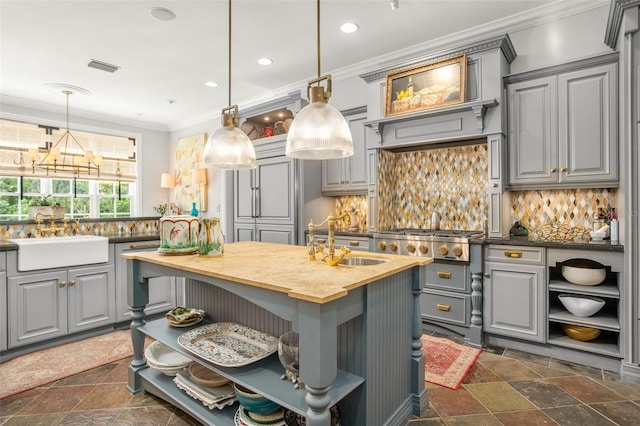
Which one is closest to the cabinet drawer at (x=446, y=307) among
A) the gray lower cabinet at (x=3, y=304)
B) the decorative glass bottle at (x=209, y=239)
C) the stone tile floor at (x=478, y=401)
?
the stone tile floor at (x=478, y=401)

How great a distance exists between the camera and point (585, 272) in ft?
8.54

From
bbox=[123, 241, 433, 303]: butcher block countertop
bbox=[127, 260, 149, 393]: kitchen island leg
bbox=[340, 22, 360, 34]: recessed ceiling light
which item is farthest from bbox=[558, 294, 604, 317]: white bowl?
bbox=[127, 260, 149, 393]: kitchen island leg

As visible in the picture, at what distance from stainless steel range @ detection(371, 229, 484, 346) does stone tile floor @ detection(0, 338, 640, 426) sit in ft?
1.69

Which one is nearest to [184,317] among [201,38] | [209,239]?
[209,239]

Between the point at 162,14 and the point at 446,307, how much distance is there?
11.8ft

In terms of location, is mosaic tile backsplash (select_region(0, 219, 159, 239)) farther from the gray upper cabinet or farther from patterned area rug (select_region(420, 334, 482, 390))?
the gray upper cabinet

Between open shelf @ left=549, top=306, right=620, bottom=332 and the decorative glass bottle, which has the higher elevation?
Answer: the decorative glass bottle

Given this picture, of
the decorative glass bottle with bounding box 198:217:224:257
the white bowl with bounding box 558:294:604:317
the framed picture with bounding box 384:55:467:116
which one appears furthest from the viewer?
the framed picture with bounding box 384:55:467:116

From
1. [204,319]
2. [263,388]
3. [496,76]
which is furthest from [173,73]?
[263,388]

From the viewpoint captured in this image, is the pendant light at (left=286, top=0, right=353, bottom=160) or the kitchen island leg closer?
the pendant light at (left=286, top=0, right=353, bottom=160)

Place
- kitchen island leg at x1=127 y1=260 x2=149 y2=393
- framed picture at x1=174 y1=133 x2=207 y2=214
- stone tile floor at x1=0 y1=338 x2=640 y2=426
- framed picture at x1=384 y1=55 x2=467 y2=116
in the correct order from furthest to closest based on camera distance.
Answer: framed picture at x1=174 y1=133 x2=207 y2=214, framed picture at x1=384 y1=55 x2=467 y2=116, kitchen island leg at x1=127 y1=260 x2=149 y2=393, stone tile floor at x1=0 y1=338 x2=640 y2=426

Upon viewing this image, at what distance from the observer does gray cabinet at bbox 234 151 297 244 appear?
4199 mm

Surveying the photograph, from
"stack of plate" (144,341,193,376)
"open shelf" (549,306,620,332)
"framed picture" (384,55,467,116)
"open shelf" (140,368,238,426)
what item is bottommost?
"open shelf" (140,368,238,426)

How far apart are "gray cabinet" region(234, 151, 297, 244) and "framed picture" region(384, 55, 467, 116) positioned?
1346 mm
